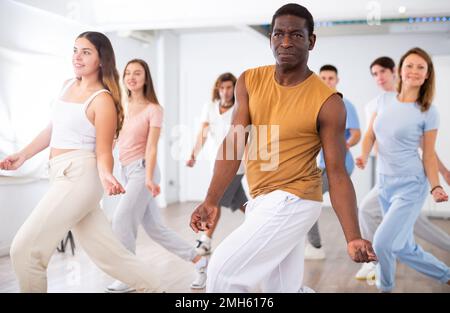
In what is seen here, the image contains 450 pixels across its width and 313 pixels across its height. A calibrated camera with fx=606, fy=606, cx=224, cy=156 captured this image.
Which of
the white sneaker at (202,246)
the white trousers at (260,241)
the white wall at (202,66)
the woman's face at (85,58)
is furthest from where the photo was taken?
the white wall at (202,66)

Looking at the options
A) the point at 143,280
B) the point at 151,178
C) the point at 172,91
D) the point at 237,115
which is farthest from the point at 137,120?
the point at 172,91

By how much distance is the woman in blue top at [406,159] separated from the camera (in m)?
3.01

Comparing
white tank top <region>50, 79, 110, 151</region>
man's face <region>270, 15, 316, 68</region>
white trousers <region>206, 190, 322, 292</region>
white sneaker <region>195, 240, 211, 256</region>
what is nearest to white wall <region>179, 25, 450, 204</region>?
white sneaker <region>195, 240, 211, 256</region>

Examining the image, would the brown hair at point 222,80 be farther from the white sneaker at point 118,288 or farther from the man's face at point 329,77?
the white sneaker at point 118,288

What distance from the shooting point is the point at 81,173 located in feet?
7.55

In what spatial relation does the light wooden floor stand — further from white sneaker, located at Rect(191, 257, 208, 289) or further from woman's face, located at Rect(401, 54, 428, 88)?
woman's face, located at Rect(401, 54, 428, 88)

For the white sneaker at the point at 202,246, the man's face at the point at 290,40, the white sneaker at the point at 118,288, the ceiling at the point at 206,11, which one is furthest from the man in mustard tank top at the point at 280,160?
the white sneaker at the point at 202,246

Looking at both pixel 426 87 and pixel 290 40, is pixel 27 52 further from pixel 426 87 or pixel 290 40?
pixel 426 87

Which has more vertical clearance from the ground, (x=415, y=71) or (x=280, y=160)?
(x=415, y=71)

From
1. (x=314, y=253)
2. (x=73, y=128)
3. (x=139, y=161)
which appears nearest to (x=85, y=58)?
(x=73, y=128)

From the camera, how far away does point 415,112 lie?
3.01 meters

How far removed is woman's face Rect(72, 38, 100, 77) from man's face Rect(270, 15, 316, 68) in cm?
85

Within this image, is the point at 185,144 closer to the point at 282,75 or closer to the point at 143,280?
the point at 143,280

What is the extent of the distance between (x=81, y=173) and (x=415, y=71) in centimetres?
174
